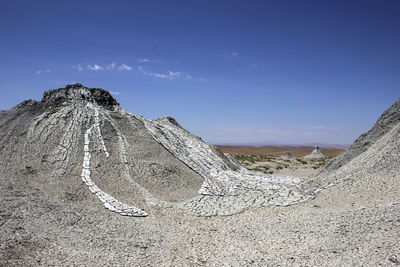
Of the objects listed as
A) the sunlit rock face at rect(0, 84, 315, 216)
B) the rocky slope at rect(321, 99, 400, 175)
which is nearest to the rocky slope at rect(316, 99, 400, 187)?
the rocky slope at rect(321, 99, 400, 175)

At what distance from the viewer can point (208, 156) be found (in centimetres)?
1825

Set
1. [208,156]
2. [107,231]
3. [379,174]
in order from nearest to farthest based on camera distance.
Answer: [107,231]
[379,174]
[208,156]

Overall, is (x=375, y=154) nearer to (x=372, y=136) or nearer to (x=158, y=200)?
(x=372, y=136)

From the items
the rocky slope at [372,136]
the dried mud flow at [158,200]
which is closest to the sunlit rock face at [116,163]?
the dried mud flow at [158,200]

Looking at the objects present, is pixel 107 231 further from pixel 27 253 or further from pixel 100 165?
pixel 100 165

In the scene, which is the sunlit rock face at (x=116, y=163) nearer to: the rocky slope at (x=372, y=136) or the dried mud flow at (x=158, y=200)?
the dried mud flow at (x=158, y=200)

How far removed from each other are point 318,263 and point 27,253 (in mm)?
6909

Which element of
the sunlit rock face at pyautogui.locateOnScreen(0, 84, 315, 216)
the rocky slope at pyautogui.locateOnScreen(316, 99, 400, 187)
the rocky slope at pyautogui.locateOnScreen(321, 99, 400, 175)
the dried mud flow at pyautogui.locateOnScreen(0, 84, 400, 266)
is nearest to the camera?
the dried mud flow at pyautogui.locateOnScreen(0, 84, 400, 266)

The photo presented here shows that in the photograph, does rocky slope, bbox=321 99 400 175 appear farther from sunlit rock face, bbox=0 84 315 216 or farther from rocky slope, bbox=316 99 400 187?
sunlit rock face, bbox=0 84 315 216

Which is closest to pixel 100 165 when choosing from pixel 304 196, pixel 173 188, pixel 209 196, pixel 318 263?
pixel 173 188

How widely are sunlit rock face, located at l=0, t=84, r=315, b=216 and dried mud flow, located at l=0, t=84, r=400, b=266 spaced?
0.06 meters

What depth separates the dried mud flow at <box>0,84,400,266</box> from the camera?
7117 millimetres

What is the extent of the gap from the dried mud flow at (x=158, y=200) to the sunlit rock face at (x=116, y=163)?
0.21ft

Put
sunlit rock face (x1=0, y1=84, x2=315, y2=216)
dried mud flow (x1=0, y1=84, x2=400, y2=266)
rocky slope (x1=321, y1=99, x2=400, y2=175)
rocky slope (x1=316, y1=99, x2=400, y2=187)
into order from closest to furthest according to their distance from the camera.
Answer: dried mud flow (x1=0, y1=84, x2=400, y2=266)
sunlit rock face (x1=0, y1=84, x2=315, y2=216)
rocky slope (x1=316, y1=99, x2=400, y2=187)
rocky slope (x1=321, y1=99, x2=400, y2=175)
